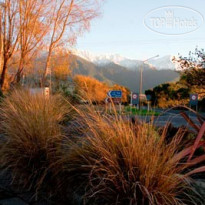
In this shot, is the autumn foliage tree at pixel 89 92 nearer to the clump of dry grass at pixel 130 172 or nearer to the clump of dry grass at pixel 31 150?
the clump of dry grass at pixel 31 150

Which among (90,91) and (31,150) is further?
(90,91)

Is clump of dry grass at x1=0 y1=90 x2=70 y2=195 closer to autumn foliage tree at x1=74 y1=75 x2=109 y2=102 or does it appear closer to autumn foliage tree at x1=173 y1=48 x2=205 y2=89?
autumn foliage tree at x1=74 y1=75 x2=109 y2=102

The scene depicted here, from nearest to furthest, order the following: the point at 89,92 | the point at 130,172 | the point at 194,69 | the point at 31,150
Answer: the point at 130,172, the point at 31,150, the point at 89,92, the point at 194,69

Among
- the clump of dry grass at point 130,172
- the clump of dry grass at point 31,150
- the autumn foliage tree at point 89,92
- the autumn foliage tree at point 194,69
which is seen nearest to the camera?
the clump of dry grass at point 130,172

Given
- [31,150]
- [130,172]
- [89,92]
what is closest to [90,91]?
[89,92]

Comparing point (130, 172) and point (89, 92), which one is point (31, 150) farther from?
point (130, 172)

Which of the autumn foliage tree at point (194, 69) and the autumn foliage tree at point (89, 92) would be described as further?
the autumn foliage tree at point (194, 69)

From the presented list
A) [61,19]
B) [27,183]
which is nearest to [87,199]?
[27,183]

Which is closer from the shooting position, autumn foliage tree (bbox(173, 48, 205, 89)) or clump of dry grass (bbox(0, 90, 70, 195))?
clump of dry grass (bbox(0, 90, 70, 195))

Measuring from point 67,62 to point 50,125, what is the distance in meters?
13.1

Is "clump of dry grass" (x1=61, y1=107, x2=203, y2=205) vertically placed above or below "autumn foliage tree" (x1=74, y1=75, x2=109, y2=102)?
below

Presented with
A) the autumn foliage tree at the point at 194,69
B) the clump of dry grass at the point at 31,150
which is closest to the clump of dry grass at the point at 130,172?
the clump of dry grass at the point at 31,150

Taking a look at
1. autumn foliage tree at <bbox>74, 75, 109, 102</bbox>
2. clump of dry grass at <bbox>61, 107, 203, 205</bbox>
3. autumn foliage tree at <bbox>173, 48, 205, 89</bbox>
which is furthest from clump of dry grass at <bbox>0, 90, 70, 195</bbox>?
autumn foliage tree at <bbox>173, 48, 205, 89</bbox>

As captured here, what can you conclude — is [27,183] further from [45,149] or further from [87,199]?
[87,199]
